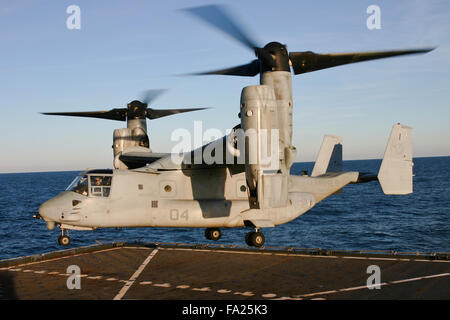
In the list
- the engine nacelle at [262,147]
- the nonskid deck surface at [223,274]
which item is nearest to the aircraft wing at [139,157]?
the nonskid deck surface at [223,274]

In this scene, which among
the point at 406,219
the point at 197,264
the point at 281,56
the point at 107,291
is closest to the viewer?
the point at 107,291

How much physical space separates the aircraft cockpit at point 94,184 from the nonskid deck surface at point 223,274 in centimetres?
373

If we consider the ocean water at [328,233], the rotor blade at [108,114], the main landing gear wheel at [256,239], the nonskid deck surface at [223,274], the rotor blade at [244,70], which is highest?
the rotor blade at [244,70]

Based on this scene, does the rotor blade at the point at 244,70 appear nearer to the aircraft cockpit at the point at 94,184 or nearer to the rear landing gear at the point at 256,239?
the aircraft cockpit at the point at 94,184

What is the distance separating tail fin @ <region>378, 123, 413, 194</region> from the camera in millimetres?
20312

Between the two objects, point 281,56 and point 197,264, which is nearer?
point 281,56

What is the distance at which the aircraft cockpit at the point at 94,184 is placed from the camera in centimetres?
1775

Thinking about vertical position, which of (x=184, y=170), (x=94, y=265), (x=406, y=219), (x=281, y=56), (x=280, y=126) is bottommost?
(x=406, y=219)

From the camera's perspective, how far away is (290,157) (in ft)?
52.9

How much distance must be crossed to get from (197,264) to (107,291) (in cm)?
546

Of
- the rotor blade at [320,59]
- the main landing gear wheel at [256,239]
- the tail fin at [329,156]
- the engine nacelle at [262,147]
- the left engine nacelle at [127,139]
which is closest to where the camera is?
the engine nacelle at [262,147]
